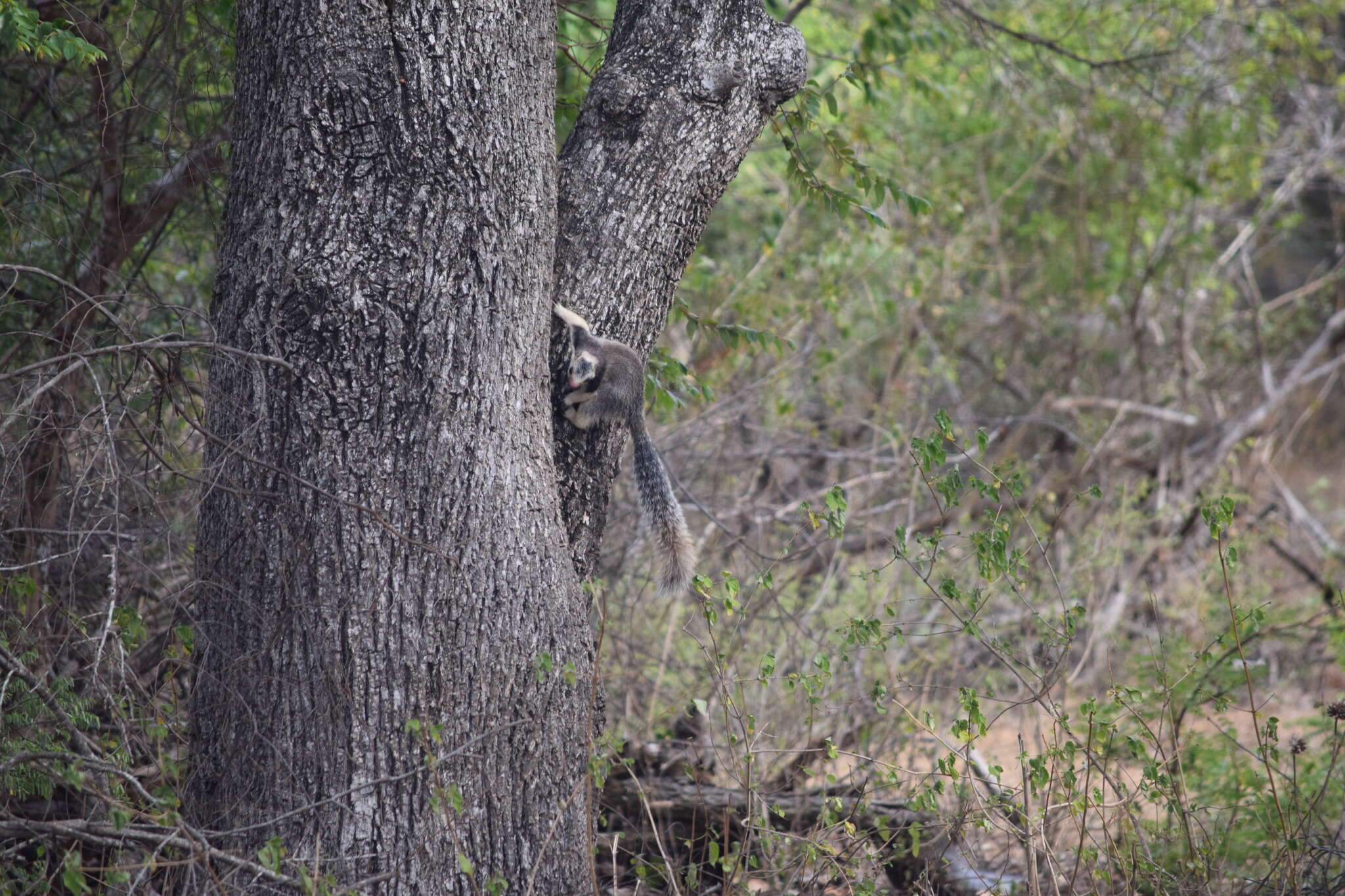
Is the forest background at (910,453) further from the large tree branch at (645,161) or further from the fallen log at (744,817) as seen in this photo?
the large tree branch at (645,161)

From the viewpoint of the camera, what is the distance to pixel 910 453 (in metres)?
3.59

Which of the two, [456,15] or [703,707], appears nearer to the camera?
[456,15]

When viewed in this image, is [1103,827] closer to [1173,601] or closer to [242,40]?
[242,40]

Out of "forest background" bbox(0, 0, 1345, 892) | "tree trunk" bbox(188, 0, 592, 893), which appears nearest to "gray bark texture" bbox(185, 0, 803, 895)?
"tree trunk" bbox(188, 0, 592, 893)

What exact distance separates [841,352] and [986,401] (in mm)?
2721

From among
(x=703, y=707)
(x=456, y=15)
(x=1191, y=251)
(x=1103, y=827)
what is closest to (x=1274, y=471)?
(x=1191, y=251)

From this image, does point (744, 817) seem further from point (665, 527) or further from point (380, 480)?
point (380, 480)

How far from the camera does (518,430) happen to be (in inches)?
111

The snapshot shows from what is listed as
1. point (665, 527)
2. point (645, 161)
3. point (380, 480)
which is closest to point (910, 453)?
point (665, 527)

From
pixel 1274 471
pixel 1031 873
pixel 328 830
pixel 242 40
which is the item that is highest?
pixel 242 40

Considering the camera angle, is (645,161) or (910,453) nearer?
(645,161)

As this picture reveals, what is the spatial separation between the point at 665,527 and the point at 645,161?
4.33 feet

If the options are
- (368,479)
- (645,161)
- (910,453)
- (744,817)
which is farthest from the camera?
(744,817)

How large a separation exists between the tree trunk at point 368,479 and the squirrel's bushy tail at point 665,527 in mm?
1027
